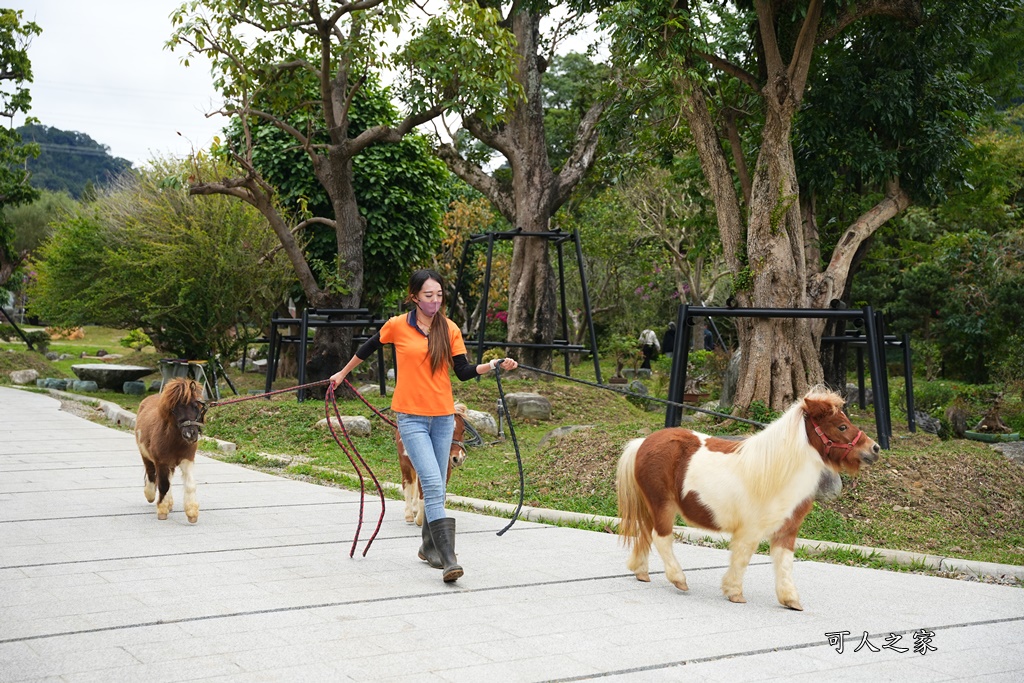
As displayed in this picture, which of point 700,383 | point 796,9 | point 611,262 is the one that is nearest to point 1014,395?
point 700,383

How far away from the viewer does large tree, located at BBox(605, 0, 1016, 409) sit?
11281 millimetres

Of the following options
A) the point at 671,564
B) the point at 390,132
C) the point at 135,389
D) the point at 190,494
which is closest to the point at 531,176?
the point at 390,132

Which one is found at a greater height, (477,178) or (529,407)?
(477,178)

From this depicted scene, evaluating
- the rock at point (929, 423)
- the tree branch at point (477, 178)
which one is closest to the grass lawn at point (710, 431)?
the rock at point (929, 423)

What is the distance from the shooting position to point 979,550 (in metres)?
7.67

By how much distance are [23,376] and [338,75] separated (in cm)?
1275

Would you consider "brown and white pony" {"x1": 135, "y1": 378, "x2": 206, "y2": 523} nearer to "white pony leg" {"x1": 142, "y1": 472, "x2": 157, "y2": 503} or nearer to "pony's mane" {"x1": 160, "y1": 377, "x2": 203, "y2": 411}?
"pony's mane" {"x1": 160, "y1": 377, "x2": 203, "y2": 411}

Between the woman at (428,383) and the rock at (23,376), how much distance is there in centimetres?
2056

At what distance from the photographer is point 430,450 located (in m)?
6.38

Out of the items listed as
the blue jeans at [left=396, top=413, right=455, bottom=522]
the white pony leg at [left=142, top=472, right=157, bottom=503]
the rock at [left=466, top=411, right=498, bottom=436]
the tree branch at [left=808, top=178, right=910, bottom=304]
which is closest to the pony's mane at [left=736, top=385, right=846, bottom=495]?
the blue jeans at [left=396, top=413, right=455, bottom=522]

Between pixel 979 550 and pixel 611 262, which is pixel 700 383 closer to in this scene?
pixel 611 262

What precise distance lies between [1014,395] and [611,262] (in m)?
15.2

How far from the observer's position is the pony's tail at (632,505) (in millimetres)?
6133

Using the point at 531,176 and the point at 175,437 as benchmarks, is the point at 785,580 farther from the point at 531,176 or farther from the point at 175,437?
the point at 531,176
